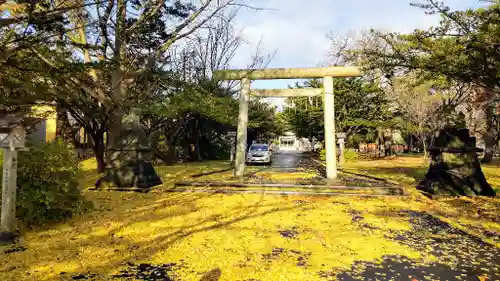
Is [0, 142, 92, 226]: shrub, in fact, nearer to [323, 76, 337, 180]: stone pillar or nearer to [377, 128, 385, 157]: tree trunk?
[323, 76, 337, 180]: stone pillar

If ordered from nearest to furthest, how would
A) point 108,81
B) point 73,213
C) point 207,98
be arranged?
point 73,213 → point 108,81 → point 207,98

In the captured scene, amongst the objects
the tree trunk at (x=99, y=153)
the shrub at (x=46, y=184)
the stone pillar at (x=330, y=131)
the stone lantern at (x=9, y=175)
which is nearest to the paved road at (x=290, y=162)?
the stone pillar at (x=330, y=131)

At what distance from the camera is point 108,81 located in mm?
13391

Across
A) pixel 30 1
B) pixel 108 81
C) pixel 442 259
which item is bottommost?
pixel 442 259

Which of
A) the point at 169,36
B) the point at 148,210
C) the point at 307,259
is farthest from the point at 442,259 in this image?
the point at 169,36

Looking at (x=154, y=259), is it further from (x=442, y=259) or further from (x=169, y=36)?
(x=169, y=36)

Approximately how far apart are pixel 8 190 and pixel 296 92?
32.1 ft

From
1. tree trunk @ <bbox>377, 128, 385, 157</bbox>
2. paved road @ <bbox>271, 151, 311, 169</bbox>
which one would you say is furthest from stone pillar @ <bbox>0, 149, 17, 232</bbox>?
tree trunk @ <bbox>377, 128, 385, 157</bbox>

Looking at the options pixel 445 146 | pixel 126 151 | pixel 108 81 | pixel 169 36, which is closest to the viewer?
pixel 445 146

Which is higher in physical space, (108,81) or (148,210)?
(108,81)

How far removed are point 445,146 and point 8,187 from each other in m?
10.6

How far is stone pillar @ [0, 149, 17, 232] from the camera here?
15.5 ft

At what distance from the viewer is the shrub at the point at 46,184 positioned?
548 centimetres

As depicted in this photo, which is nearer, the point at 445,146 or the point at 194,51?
the point at 445,146
